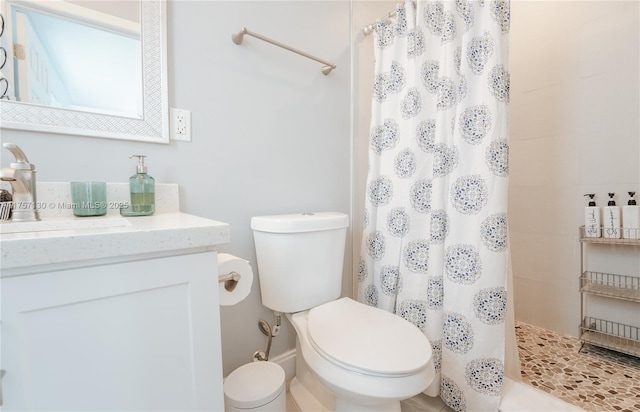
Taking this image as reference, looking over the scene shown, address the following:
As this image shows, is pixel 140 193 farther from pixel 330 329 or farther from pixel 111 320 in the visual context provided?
pixel 330 329

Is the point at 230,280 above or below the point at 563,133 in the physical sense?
below

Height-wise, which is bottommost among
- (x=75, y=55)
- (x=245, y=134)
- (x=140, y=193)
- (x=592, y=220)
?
(x=592, y=220)

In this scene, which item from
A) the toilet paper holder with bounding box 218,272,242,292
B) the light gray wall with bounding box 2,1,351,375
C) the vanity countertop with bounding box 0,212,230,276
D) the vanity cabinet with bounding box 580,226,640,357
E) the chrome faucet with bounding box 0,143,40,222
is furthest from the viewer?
the vanity cabinet with bounding box 580,226,640,357

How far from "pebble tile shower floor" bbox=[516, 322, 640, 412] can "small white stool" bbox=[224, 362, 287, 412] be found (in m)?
1.14

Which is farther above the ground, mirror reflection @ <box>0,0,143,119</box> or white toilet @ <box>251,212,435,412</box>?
mirror reflection @ <box>0,0,143,119</box>

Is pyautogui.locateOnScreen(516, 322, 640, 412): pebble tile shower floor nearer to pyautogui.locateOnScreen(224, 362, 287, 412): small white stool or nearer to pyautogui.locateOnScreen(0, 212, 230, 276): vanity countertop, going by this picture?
pyautogui.locateOnScreen(224, 362, 287, 412): small white stool

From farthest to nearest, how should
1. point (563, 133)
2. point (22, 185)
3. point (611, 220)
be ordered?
point (563, 133)
point (611, 220)
point (22, 185)

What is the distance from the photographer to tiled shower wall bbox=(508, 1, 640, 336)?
1421 mm

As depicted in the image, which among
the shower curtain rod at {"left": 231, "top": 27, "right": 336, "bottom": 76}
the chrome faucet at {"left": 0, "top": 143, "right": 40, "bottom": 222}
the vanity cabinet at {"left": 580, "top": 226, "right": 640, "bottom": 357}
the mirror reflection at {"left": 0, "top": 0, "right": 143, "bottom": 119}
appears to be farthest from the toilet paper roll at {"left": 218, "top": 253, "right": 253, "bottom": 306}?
the vanity cabinet at {"left": 580, "top": 226, "right": 640, "bottom": 357}

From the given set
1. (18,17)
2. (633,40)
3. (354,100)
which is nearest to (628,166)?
(633,40)

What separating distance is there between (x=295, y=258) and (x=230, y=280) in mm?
297

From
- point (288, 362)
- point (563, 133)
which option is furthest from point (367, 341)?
point (563, 133)

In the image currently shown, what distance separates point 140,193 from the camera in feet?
2.83

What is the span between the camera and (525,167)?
1758 mm
